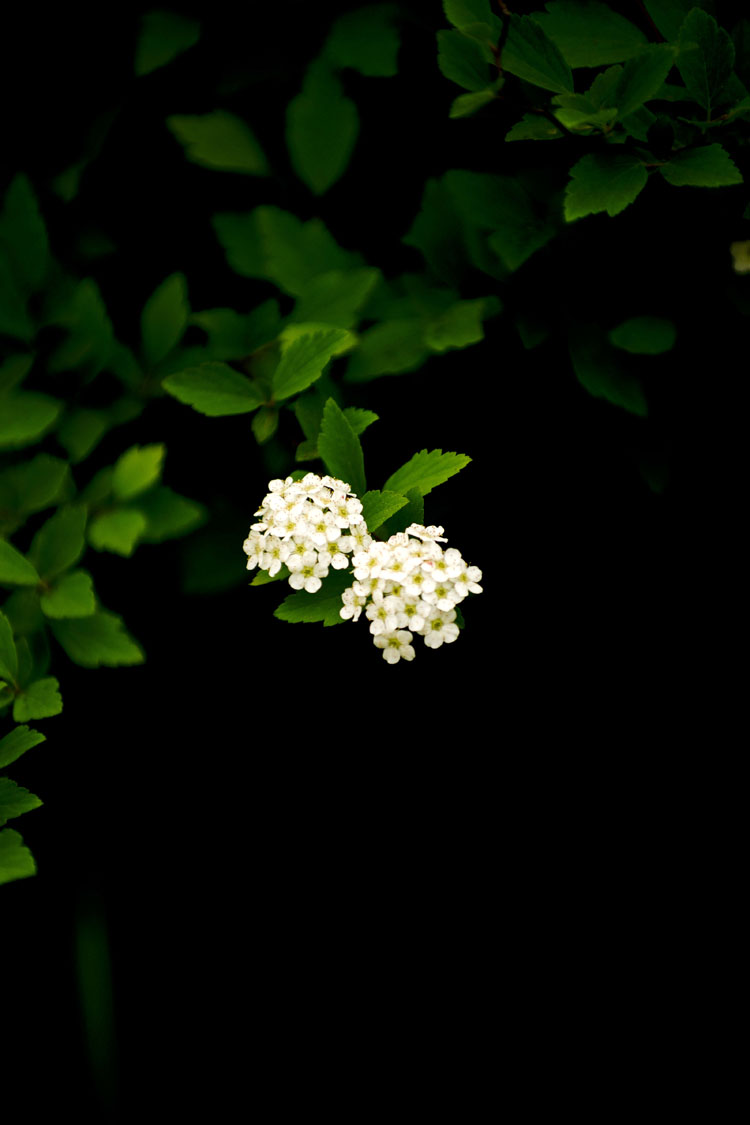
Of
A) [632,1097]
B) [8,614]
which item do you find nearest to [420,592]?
[8,614]

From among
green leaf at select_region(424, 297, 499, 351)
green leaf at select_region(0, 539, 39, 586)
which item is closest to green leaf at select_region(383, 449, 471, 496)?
green leaf at select_region(424, 297, 499, 351)

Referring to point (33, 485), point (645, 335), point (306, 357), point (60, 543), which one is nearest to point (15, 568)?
point (60, 543)

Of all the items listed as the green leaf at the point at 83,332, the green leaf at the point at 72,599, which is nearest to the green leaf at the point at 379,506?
the green leaf at the point at 72,599

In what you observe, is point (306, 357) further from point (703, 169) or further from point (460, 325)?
point (703, 169)

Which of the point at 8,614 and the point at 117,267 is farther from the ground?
the point at 117,267

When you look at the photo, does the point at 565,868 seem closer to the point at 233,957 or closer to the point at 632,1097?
the point at 632,1097
